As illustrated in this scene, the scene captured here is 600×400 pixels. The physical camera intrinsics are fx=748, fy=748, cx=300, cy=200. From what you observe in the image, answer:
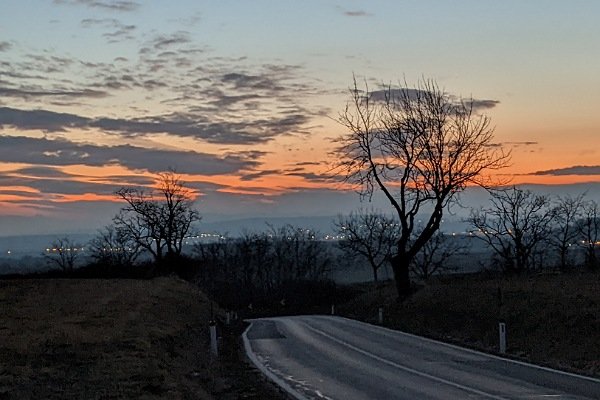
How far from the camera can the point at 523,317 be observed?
25.7 meters

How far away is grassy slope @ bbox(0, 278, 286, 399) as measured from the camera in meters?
14.9

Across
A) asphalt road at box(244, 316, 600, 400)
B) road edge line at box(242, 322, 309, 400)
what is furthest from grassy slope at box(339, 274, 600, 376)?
road edge line at box(242, 322, 309, 400)

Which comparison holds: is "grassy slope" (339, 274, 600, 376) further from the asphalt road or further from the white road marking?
the white road marking

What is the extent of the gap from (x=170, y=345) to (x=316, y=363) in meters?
5.50

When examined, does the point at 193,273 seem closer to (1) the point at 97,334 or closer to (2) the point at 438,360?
(1) the point at 97,334

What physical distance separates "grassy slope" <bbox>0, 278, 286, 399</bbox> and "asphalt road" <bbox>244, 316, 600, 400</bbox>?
150cm

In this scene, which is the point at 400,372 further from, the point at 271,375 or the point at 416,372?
the point at 271,375

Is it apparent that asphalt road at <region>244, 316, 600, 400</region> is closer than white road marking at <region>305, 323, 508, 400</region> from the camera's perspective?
No

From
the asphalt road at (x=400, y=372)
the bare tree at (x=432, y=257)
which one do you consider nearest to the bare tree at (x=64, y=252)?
the bare tree at (x=432, y=257)

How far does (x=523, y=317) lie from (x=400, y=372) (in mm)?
8691

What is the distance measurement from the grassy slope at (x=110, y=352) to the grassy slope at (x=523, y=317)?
856 cm

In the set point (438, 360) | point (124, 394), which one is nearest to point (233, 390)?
point (124, 394)

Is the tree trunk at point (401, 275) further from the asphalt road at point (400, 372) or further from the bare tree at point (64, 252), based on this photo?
the bare tree at point (64, 252)

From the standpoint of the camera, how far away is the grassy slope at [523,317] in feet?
68.9
